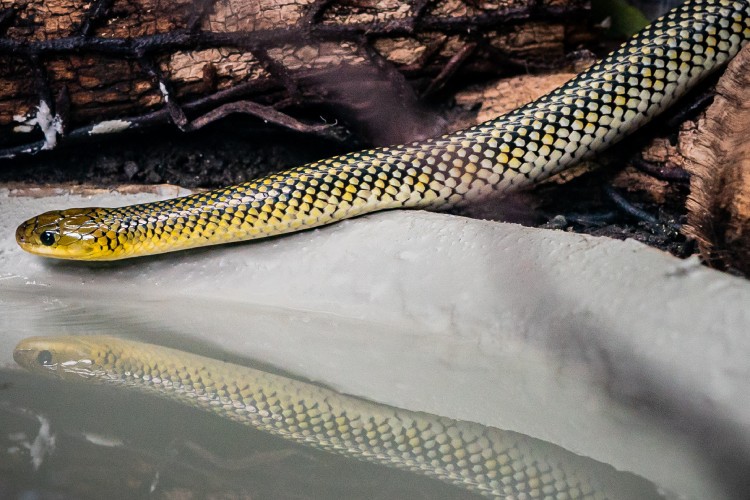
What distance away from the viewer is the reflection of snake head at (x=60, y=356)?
282cm

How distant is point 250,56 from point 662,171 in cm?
240

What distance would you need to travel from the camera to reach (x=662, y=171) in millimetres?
3789

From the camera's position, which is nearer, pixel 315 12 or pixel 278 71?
pixel 315 12

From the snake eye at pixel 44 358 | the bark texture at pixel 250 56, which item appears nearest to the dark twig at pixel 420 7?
the bark texture at pixel 250 56

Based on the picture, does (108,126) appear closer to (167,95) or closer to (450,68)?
(167,95)

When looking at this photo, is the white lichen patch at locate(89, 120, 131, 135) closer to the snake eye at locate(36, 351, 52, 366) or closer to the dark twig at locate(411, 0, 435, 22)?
the snake eye at locate(36, 351, 52, 366)

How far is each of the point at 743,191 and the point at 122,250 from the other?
2.95 metres

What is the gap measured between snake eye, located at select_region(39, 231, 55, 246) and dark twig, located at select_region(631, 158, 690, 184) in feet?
10.3

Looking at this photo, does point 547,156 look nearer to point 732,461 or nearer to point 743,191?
point 743,191

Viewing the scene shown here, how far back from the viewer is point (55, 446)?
223 cm

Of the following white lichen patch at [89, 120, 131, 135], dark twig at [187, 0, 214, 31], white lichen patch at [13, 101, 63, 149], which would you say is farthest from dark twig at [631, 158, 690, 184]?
white lichen patch at [13, 101, 63, 149]

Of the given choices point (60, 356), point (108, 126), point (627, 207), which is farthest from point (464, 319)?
point (108, 126)

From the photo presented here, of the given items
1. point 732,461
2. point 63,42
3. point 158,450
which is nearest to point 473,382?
point 732,461

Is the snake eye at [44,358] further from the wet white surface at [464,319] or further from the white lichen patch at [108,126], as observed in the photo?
the white lichen patch at [108,126]
